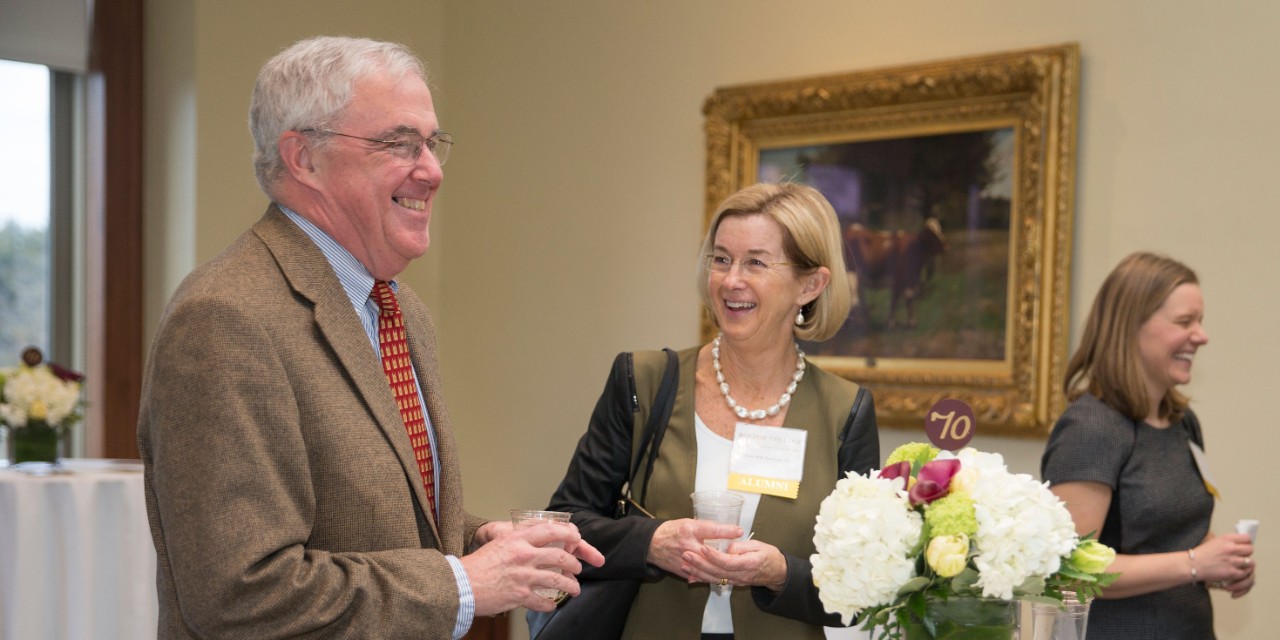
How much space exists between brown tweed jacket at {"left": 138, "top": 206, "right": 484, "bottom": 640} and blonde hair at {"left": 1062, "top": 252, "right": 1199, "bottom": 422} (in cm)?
198

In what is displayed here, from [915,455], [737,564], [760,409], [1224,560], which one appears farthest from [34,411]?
[1224,560]

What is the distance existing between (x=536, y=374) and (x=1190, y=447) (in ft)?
10.3

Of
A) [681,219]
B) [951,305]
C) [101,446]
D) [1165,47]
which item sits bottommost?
[101,446]

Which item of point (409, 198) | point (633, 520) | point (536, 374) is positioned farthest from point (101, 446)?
point (409, 198)

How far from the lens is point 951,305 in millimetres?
4215

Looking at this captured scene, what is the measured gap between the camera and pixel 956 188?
4.22 metres

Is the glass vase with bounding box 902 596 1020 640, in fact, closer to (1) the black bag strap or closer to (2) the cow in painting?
(1) the black bag strap

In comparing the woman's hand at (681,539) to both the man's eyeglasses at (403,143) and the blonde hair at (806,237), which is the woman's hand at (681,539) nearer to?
the blonde hair at (806,237)

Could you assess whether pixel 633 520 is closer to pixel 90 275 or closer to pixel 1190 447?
pixel 1190 447

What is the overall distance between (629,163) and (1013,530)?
3.88 meters

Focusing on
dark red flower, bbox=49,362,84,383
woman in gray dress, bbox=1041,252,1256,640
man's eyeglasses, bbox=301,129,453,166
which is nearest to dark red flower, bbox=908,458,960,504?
man's eyeglasses, bbox=301,129,453,166

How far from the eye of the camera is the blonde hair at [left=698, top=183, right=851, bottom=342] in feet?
8.55

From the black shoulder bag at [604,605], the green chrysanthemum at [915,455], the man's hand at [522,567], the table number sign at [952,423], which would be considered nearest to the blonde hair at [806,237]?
the black shoulder bag at [604,605]

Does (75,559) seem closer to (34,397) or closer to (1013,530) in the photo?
(34,397)
